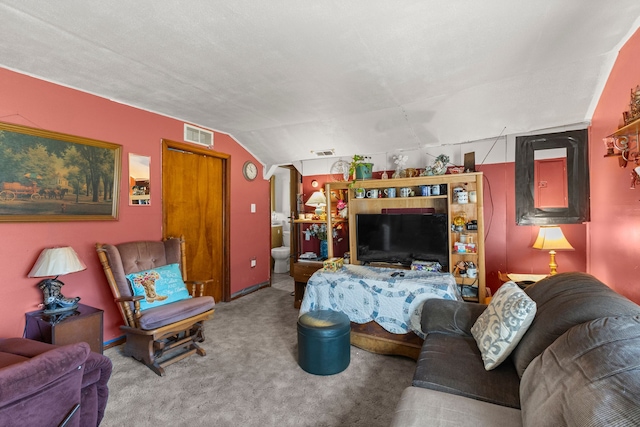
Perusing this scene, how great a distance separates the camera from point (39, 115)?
2.51 metres

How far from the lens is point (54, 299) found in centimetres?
239

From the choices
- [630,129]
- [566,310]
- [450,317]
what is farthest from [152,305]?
[630,129]

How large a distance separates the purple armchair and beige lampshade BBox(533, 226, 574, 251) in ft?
12.1

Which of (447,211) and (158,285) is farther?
(447,211)

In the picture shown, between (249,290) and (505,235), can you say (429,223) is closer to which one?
(505,235)

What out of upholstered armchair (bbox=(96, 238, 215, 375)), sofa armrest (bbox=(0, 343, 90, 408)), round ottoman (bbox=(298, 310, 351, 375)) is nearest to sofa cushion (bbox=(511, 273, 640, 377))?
round ottoman (bbox=(298, 310, 351, 375))

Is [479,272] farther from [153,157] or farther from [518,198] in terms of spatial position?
[153,157]

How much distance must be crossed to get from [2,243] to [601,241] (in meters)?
4.85

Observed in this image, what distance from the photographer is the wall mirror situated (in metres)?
3.18

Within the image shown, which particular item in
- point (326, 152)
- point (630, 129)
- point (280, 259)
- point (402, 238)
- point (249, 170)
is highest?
point (326, 152)

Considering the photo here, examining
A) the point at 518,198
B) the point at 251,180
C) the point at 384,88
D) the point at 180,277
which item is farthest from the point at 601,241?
the point at 251,180

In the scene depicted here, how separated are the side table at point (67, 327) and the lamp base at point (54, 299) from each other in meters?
0.04

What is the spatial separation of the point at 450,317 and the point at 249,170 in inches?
139

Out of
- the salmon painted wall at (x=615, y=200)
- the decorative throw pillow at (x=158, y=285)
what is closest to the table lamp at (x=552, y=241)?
the salmon painted wall at (x=615, y=200)
